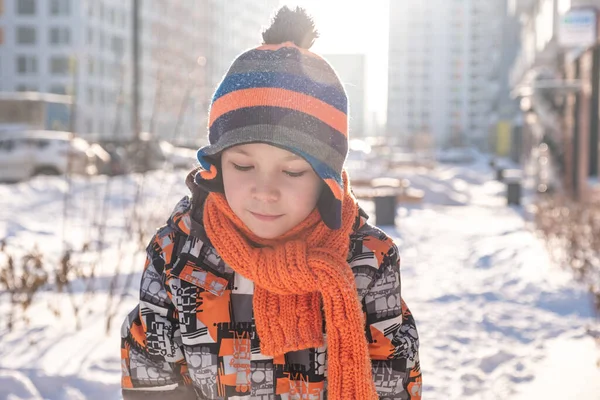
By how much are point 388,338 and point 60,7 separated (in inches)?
2264

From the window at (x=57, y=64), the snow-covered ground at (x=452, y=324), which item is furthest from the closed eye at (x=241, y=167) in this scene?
the window at (x=57, y=64)

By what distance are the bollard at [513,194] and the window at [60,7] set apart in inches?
1902

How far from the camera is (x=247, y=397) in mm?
1865

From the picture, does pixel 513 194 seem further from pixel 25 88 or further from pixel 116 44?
pixel 116 44

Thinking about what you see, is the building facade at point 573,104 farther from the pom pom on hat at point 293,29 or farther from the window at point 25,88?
the window at point 25,88

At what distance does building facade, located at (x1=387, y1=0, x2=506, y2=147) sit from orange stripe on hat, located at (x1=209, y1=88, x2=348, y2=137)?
82121 millimetres

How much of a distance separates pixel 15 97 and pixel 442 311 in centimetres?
2306

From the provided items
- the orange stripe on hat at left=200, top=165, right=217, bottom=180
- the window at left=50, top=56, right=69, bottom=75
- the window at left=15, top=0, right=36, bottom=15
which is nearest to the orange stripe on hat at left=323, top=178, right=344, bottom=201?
the orange stripe on hat at left=200, top=165, right=217, bottom=180

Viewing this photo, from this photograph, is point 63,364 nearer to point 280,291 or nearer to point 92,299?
point 92,299

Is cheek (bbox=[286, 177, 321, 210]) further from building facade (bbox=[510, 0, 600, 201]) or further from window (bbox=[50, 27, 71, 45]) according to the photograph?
window (bbox=[50, 27, 71, 45])

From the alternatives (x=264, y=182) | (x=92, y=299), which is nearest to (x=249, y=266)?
(x=264, y=182)

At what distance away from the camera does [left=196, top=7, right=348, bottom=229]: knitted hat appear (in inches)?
69.2

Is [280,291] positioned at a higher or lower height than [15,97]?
lower

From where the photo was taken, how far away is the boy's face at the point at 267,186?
1.77m
